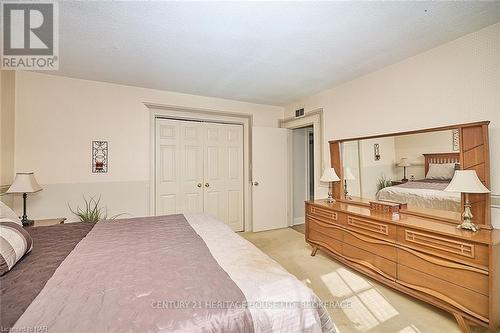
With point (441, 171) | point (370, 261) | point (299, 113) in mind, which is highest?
point (299, 113)

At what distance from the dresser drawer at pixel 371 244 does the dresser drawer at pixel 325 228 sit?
102mm

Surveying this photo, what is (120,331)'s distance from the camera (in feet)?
2.58

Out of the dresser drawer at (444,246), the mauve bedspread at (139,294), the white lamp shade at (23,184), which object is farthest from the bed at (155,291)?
the dresser drawer at (444,246)

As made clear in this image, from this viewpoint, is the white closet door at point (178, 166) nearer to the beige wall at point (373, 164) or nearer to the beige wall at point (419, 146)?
the beige wall at point (373, 164)

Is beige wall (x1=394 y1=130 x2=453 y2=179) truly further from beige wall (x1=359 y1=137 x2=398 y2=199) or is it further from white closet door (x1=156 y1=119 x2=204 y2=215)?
white closet door (x1=156 y1=119 x2=204 y2=215)

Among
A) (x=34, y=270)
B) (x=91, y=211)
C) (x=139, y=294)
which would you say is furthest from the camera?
(x=91, y=211)

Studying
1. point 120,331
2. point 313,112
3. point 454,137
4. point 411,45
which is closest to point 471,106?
point 454,137

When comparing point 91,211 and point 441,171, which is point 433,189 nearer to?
point 441,171

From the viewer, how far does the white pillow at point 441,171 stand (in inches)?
80.2

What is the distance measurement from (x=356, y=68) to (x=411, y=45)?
0.58 meters

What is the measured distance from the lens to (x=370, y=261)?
2275 mm

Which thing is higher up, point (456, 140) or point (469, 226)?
point (456, 140)

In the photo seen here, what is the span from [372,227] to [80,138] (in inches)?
147
